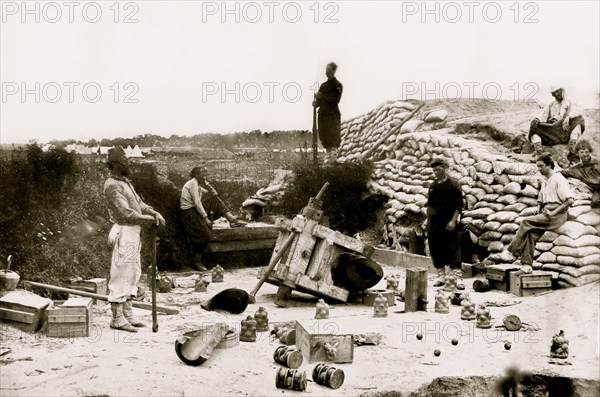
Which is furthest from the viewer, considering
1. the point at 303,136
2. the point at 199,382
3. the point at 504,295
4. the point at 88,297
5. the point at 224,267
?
the point at 303,136

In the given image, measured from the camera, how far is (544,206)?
10570mm

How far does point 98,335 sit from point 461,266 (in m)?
5.79

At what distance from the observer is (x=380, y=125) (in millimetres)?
16047

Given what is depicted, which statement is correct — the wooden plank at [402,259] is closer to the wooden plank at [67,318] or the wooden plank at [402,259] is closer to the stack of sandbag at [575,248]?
the stack of sandbag at [575,248]

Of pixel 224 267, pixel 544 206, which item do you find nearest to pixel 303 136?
pixel 224 267

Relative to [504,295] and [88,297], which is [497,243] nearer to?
[504,295]

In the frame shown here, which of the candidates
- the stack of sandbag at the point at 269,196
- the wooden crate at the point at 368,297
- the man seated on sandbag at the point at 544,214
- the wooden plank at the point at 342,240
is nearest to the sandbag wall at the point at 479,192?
the man seated on sandbag at the point at 544,214

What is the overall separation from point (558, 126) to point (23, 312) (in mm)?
8339

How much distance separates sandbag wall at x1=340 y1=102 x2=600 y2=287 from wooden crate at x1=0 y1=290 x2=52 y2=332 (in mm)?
6194

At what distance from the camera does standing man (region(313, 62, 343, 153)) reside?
14.9 metres

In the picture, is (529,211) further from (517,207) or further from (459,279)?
(459,279)

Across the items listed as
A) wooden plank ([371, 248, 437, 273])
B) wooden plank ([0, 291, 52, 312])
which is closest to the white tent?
wooden plank ([371, 248, 437, 273])

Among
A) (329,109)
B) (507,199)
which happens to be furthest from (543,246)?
(329,109)

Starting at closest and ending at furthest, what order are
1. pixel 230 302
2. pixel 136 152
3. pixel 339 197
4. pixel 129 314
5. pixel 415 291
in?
1. pixel 129 314
2. pixel 230 302
3. pixel 415 291
4. pixel 136 152
5. pixel 339 197
